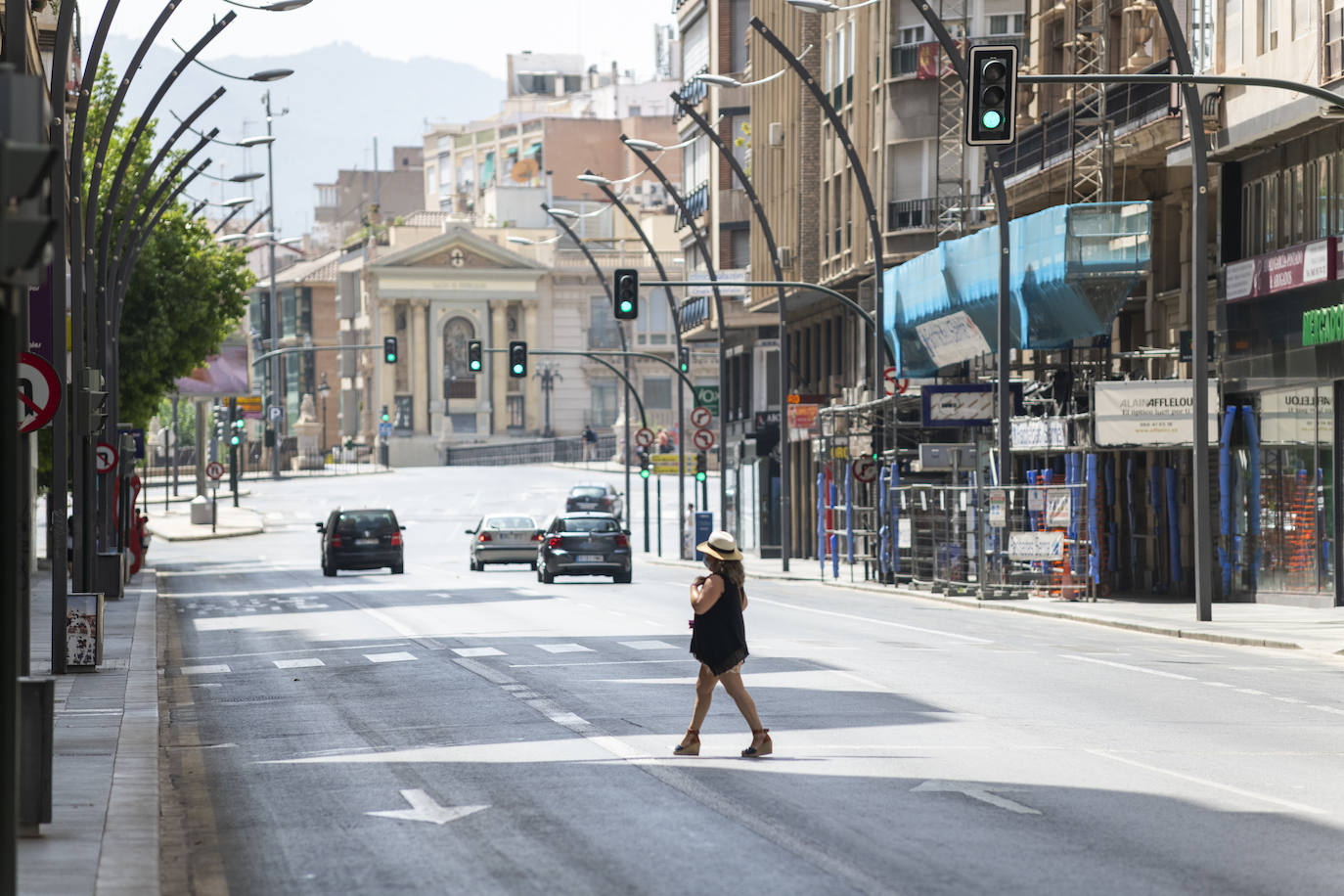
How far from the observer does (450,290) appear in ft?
522

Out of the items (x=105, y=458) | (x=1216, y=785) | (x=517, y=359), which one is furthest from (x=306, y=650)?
(x=517, y=359)

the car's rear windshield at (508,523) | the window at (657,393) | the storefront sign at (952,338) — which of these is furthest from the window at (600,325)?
the storefront sign at (952,338)

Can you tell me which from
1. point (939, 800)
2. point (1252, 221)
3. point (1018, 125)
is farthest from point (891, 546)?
point (939, 800)

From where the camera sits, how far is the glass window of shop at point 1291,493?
3291 cm

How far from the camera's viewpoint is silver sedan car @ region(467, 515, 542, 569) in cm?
5466

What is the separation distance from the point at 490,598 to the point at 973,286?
1105 cm

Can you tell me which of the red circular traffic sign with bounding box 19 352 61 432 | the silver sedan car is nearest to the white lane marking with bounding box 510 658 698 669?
the red circular traffic sign with bounding box 19 352 61 432

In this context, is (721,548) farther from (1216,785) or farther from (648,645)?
(648,645)

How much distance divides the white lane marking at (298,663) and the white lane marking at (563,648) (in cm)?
257

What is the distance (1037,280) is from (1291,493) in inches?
277

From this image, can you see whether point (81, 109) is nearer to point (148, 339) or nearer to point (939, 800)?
point (939, 800)

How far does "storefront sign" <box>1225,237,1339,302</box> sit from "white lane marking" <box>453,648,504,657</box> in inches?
510

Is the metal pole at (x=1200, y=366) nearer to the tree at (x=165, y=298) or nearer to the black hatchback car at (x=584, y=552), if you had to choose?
the black hatchback car at (x=584, y=552)

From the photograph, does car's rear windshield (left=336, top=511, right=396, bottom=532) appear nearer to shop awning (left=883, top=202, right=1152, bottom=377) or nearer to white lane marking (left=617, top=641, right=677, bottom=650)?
shop awning (left=883, top=202, right=1152, bottom=377)
